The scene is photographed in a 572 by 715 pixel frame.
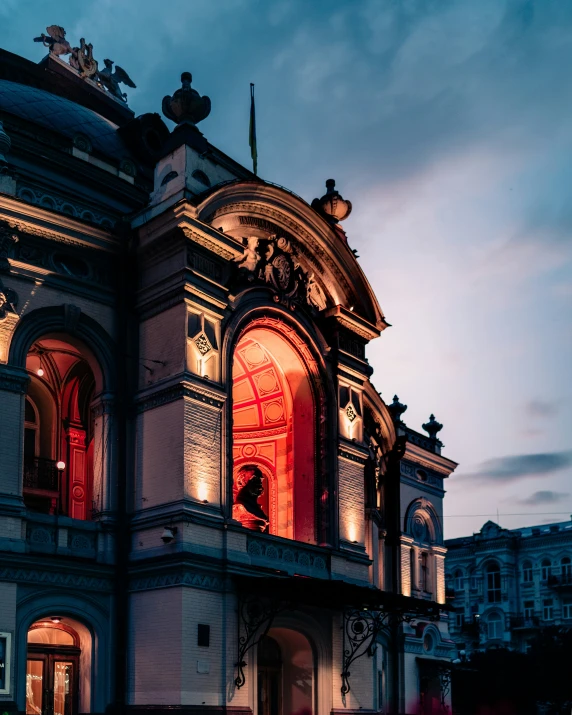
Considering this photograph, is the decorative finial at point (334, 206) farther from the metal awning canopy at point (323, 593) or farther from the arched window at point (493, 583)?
the arched window at point (493, 583)

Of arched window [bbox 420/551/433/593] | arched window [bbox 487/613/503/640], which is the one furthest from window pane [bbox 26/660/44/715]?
arched window [bbox 487/613/503/640]

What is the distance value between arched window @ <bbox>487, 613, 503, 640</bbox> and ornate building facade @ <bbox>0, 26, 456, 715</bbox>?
4709 cm

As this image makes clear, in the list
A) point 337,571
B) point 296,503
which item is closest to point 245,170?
point 296,503

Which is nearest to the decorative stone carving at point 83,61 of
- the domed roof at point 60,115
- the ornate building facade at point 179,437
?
the domed roof at point 60,115

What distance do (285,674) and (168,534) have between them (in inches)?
262

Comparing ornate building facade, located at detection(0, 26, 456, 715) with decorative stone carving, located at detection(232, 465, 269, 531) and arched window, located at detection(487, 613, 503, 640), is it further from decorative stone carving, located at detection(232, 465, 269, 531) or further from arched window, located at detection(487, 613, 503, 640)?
arched window, located at detection(487, 613, 503, 640)

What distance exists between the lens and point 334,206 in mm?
31109

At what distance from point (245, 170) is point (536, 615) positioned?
5592cm

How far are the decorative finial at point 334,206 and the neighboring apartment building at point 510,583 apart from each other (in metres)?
49.3

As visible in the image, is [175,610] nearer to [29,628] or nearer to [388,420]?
[29,628]

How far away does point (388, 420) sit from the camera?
3566 cm

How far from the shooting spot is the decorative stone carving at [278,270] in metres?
27.0

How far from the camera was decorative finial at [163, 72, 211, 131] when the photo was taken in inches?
1038

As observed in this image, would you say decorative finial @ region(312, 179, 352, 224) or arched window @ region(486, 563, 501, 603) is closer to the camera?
decorative finial @ region(312, 179, 352, 224)
